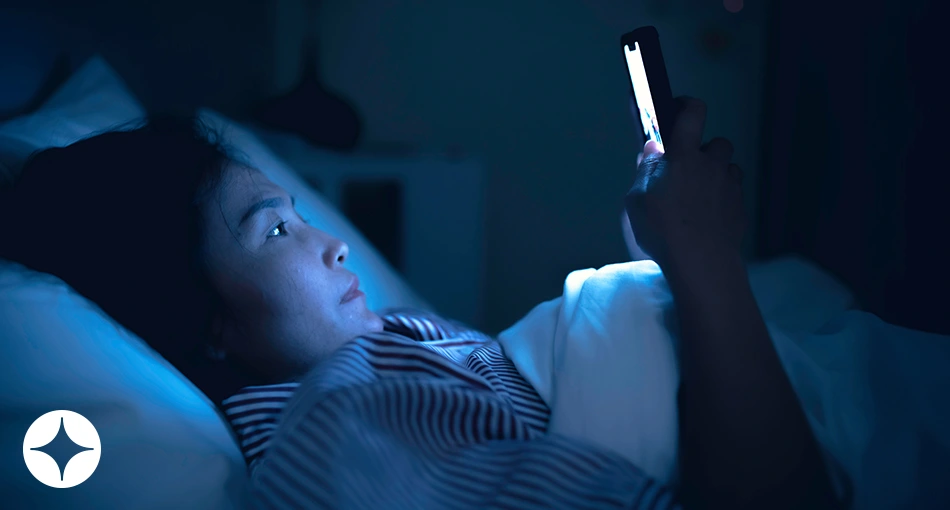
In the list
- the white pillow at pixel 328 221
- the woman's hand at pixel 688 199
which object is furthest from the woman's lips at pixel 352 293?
the woman's hand at pixel 688 199

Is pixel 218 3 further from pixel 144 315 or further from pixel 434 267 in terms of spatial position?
pixel 144 315

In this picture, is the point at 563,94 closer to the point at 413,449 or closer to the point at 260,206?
the point at 260,206

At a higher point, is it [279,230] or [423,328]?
[279,230]

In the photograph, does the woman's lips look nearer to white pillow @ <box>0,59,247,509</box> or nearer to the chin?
the chin

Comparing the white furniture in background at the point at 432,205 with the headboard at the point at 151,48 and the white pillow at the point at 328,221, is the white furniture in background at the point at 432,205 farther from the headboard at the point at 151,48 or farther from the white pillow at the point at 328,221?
the white pillow at the point at 328,221

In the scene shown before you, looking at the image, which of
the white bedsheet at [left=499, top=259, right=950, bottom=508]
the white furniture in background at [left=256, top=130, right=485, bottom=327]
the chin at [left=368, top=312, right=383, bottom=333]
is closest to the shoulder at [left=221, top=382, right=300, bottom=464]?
the chin at [left=368, top=312, right=383, bottom=333]

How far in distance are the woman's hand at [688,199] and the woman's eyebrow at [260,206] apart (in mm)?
415

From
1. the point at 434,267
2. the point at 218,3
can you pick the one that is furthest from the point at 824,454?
the point at 218,3

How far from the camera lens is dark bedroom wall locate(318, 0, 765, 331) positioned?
1.62 meters

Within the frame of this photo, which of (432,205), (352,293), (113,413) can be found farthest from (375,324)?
(432,205)

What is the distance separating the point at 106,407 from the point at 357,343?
223 mm

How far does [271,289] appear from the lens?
0.67 metres

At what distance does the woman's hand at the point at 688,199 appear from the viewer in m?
0.57

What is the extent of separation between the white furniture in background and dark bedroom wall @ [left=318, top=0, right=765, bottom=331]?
12.2 inches
